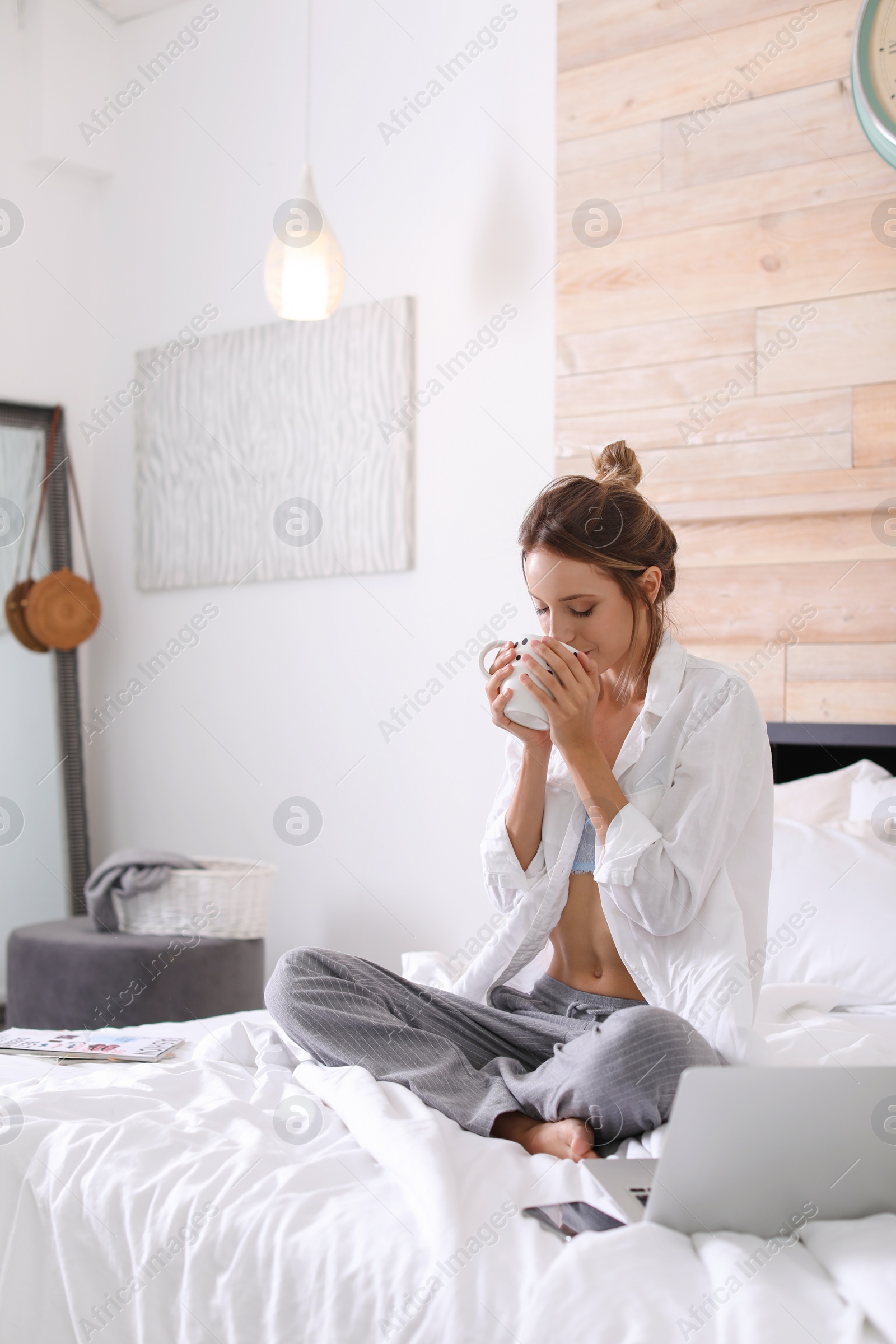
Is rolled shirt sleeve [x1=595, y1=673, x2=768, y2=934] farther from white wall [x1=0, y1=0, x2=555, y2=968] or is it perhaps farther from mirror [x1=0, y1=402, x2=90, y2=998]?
mirror [x1=0, y1=402, x2=90, y2=998]

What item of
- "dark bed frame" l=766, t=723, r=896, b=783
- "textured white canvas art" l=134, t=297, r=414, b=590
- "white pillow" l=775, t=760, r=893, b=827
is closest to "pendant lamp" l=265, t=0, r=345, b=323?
"textured white canvas art" l=134, t=297, r=414, b=590

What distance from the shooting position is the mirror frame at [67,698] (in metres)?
3.67

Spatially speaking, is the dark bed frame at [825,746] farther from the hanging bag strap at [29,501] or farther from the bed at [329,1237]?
the hanging bag strap at [29,501]

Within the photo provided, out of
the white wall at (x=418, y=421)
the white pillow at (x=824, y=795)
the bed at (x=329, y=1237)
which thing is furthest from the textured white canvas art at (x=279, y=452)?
the bed at (x=329, y=1237)

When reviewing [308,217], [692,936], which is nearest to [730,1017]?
[692,936]

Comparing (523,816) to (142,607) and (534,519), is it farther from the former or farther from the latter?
(142,607)

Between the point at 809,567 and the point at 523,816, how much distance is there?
105cm

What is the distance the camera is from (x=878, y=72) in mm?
2275

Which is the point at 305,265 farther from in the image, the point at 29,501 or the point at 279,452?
the point at 29,501

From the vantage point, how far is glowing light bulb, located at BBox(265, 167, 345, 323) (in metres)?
2.91

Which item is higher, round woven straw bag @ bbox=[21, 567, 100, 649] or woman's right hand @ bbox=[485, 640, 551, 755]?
round woven straw bag @ bbox=[21, 567, 100, 649]

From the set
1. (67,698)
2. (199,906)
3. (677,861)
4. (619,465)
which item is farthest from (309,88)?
(677,861)

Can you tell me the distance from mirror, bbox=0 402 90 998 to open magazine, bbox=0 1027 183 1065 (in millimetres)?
1981

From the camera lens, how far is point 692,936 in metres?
1.45
